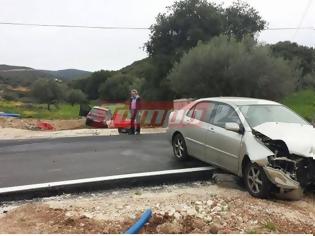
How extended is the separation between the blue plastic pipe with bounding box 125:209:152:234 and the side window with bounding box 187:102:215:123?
147 inches

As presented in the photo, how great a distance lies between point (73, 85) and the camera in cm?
10162

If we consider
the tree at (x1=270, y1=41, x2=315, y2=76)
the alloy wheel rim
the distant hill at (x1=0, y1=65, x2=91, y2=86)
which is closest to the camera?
the alloy wheel rim

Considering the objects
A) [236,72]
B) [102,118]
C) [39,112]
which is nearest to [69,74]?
[39,112]

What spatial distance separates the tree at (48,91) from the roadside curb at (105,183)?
76.4 metres

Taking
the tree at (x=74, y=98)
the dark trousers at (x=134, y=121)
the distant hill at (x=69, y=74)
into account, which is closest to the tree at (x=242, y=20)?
the dark trousers at (x=134, y=121)

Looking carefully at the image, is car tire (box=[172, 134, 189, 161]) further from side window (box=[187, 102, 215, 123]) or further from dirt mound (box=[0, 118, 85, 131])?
dirt mound (box=[0, 118, 85, 131])

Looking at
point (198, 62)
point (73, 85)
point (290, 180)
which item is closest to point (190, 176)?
point (290, 180)

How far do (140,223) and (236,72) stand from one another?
22335mm

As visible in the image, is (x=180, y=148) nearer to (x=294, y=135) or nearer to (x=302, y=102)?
(x=294, y=135)

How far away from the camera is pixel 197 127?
30.7 ft

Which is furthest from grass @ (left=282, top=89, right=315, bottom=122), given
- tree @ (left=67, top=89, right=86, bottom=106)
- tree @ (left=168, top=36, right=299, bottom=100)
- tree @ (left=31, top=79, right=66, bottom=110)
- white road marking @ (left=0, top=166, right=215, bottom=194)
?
tree @ (left=31, top=79, right=66, bottom=110)

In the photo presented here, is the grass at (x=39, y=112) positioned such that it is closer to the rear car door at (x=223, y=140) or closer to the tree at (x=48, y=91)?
the tree at (x=48, y=91)

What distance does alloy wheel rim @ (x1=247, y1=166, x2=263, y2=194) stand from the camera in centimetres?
746

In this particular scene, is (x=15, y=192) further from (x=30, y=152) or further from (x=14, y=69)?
(x=14, y=69)
